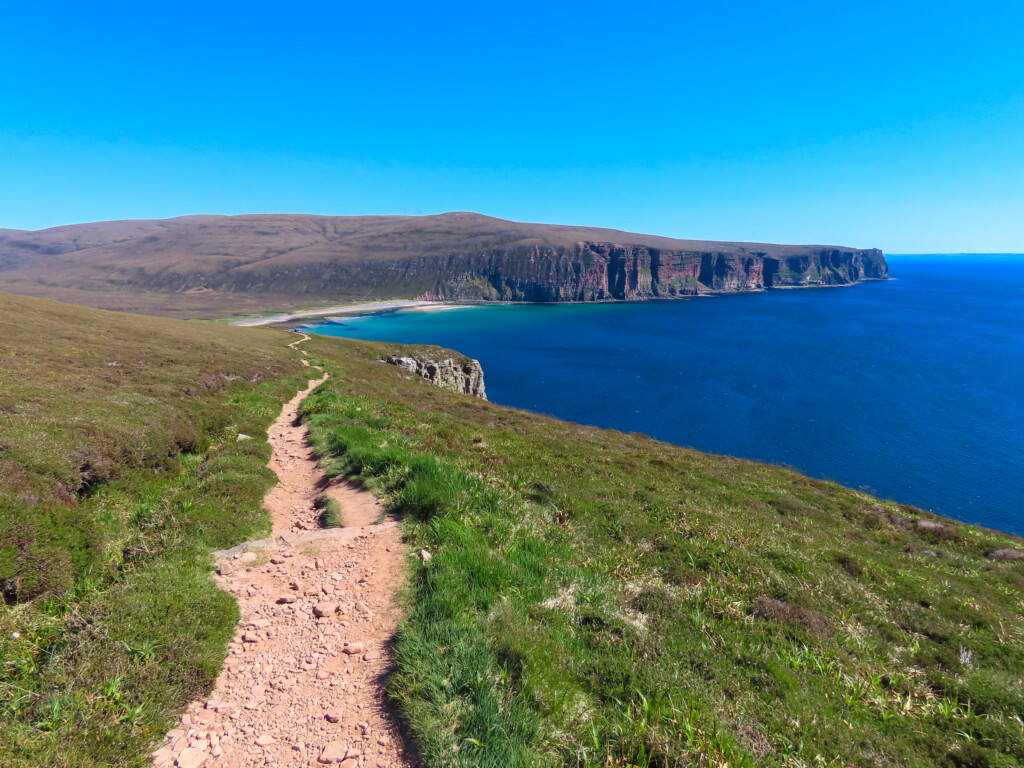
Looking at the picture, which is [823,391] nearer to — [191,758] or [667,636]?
[667,636]

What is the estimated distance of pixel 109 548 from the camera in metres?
8.54

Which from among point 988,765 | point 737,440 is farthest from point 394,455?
point 737,440

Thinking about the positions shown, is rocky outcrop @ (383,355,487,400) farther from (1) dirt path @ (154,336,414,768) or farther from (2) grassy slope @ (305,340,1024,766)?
(1) dirt path @ (154,336,414,768)

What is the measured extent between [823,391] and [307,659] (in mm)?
99781

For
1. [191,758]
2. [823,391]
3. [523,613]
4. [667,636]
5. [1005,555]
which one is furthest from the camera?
[823,391]

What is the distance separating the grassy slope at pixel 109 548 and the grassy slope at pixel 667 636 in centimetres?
281

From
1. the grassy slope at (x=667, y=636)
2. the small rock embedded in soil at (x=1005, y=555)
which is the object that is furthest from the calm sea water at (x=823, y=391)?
the grassy slope at (x=667, y=636)

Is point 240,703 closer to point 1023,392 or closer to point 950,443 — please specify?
point 950,443

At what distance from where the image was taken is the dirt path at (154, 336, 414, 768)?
4.54 meters

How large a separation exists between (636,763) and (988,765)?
520 cm

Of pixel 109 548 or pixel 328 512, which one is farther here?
pixel 328 512

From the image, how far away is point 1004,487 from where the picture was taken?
153 feet

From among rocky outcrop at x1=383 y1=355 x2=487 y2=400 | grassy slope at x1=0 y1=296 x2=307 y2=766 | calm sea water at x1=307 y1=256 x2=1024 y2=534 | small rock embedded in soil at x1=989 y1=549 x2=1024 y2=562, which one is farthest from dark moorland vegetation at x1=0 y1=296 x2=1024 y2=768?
rocky outcrop at x1=383 y1=355 x2=487 y2=400

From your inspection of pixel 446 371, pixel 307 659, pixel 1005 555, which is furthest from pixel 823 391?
pixel 307 659
